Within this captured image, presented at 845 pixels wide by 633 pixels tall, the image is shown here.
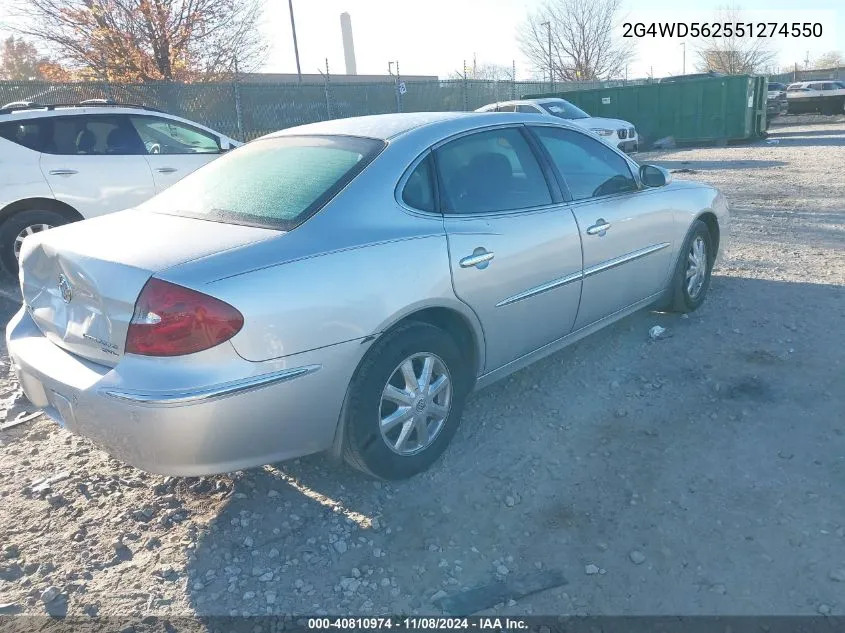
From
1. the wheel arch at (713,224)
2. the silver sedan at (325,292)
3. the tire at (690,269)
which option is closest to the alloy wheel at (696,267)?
the tire at (690,269)

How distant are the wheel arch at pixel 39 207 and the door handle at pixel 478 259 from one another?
5.24 metres

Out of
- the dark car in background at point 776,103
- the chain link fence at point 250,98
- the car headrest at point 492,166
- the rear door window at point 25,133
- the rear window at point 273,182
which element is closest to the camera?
the rear window at point 273,182

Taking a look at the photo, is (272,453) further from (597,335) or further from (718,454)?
(597,335)

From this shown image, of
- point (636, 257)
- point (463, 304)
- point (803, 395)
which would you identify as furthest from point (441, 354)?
point (803, 395)

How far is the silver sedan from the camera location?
250cm

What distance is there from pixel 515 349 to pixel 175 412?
184 cm

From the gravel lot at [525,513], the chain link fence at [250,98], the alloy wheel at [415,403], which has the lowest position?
the gravel lot at [525,513]

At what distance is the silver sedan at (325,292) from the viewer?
2.50 metres

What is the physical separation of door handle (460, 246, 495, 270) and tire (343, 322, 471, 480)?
13.3 inches

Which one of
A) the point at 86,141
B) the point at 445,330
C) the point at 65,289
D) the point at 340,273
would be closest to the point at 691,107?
the point at 86,141

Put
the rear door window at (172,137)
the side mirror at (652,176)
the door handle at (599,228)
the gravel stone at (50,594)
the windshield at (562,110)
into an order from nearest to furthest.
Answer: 1. the gravel stone at (50,594)
2. the door handle at (599,228)
3. the side mirror at (652,176)
4. the rear door window at (172,137)
5. the windshield at (562,110)

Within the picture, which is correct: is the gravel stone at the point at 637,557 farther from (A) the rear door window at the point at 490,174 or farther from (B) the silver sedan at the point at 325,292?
(A) the rear door window at the point at 490,174

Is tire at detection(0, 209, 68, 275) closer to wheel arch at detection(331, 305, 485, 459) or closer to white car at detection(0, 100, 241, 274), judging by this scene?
white car at detection(0, 100, 241, 274)

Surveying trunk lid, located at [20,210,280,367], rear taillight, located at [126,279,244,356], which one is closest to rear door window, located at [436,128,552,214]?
trunk lid, located at [20,210,280,367]
